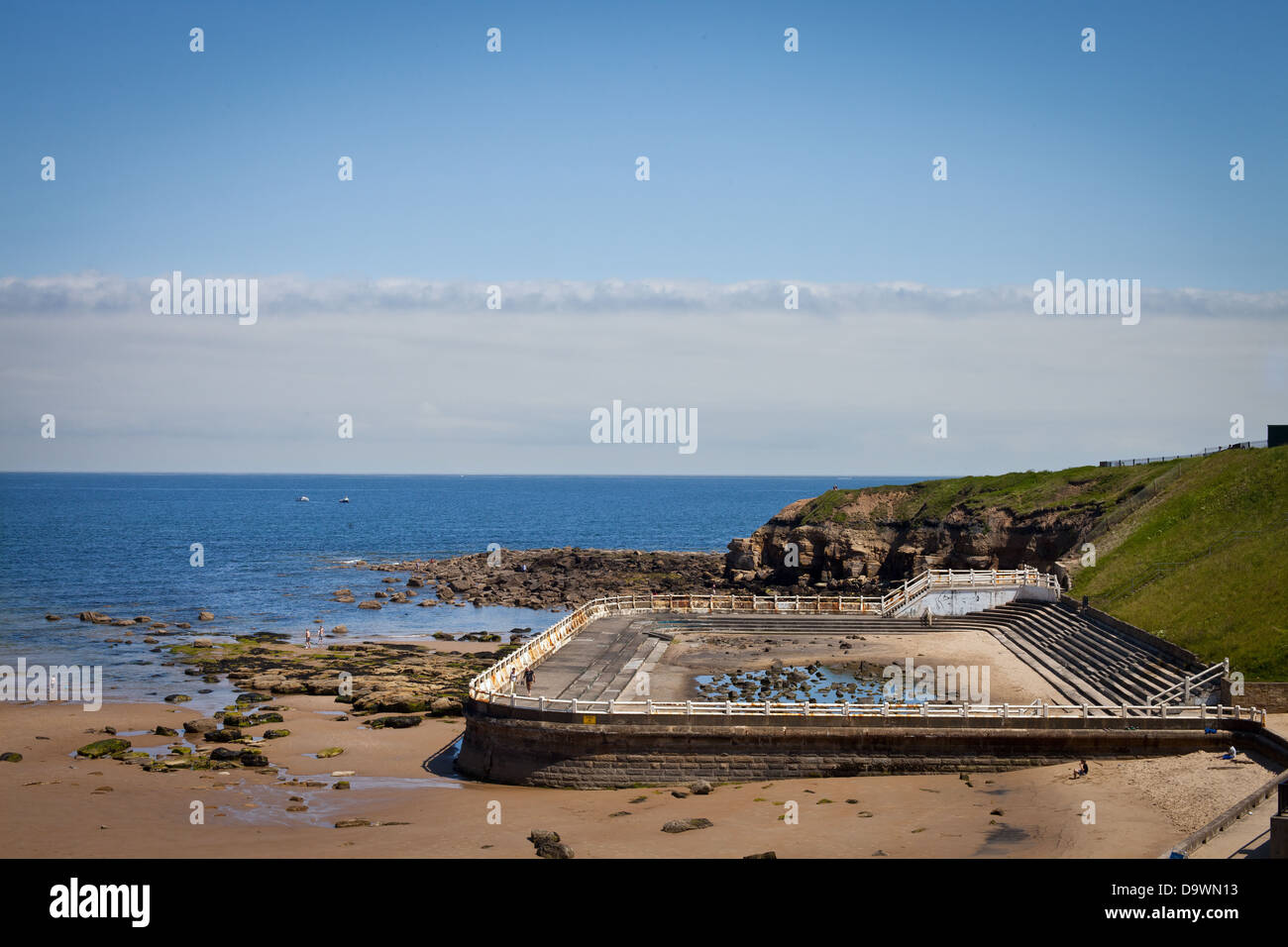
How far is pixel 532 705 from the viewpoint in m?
30.9

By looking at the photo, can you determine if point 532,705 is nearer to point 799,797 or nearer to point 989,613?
point 799,797

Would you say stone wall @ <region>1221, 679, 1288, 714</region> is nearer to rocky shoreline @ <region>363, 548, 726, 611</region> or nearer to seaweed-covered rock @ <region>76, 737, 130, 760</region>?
seaweed-covered rock @ <region>76, 737, 130, 760</region>

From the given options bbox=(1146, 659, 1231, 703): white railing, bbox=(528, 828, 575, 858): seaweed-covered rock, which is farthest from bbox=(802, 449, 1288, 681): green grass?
bbox=(528, 828, 575, 858): seaweed-covered rock

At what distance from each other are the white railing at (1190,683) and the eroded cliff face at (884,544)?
3334cm

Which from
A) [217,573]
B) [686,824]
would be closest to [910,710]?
[686,824]

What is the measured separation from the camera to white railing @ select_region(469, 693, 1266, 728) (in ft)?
94.8

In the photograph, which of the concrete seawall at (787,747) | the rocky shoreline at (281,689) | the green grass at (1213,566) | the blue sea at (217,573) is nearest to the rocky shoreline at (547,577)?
the blue sea at (217,573)

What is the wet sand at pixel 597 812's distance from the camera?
23.3m

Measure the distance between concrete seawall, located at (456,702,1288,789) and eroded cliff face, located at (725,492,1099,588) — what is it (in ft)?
124

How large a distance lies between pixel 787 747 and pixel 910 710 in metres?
3.62
